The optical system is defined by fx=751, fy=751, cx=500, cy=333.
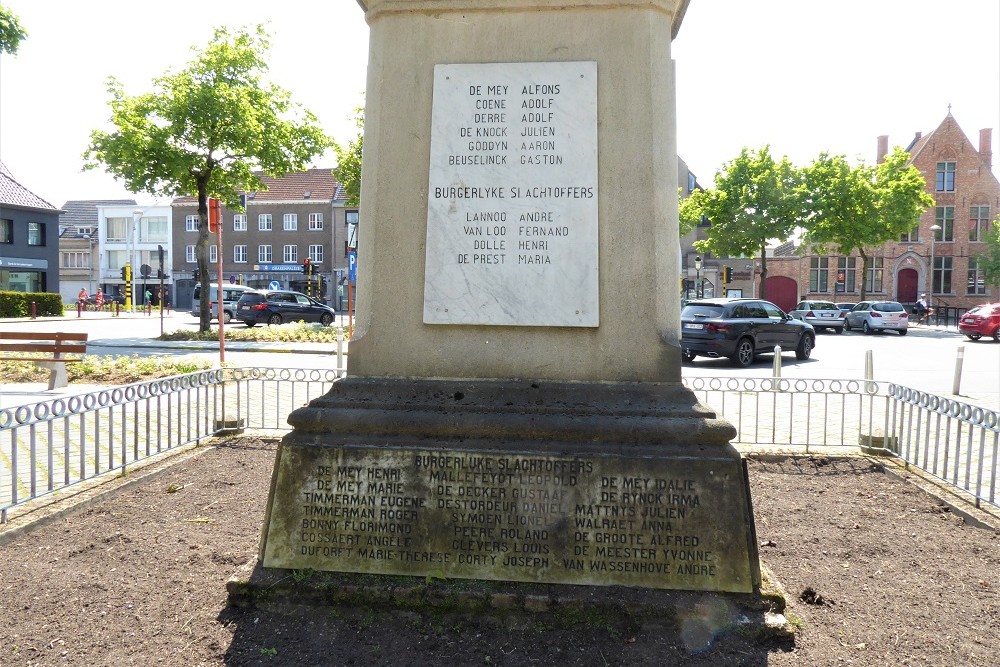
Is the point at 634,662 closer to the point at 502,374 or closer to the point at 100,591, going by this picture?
the point at 502,374

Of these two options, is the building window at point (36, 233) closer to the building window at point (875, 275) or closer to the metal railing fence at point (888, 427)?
the metal railing fence at point (888, 427)

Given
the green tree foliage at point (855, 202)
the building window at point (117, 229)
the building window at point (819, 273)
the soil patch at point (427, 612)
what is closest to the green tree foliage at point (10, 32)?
the soil patch at point (427, 612)

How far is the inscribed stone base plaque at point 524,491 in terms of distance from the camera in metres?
3.31

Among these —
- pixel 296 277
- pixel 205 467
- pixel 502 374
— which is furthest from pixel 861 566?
pixel 296 277

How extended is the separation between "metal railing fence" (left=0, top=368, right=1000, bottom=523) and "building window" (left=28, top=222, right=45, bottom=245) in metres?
44.8

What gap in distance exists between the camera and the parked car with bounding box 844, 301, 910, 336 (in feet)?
110

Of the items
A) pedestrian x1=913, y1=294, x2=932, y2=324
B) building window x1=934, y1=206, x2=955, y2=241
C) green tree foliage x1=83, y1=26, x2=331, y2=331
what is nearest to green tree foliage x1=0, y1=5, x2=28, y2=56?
green tree foliage x1=83, y1=26, x2=331, y2=331

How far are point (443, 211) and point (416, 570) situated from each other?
170 cm

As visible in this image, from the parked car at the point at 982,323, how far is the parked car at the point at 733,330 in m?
15.5

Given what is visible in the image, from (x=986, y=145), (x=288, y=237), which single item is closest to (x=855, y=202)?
(x=986, y=145)

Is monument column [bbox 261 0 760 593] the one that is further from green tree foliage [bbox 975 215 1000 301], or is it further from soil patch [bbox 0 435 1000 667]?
green tree foliage [bbox 975 215 1000 301]

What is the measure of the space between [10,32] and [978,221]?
58.6 m

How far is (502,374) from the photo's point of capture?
3691mm

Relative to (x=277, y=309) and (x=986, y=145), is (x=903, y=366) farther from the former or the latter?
(x=986, y=145)
